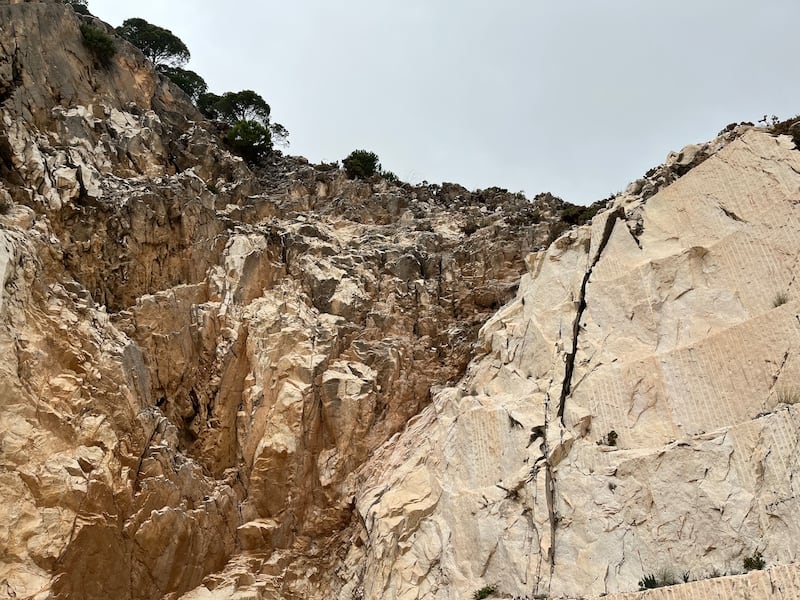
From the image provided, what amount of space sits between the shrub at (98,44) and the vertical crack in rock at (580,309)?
1795 cm

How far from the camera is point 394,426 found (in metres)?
18.2

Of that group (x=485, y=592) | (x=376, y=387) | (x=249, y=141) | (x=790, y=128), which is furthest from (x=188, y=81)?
(x=485, y=592)

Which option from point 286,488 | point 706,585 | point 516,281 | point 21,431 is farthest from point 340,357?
point 706,585

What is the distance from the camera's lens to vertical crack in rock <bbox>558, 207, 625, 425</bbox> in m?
15.3

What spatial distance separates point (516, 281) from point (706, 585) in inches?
435

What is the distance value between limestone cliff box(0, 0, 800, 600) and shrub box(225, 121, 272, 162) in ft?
21.2

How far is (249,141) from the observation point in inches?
1118

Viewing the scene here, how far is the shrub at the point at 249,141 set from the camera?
28.3 metres

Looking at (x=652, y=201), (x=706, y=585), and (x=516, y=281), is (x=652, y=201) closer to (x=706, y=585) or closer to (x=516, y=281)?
(x=516, y=281)

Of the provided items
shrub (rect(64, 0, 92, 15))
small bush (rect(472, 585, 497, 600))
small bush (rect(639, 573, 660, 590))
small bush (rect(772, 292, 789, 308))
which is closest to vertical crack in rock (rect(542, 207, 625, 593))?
small bush (rect(472, 585, 497, 600))

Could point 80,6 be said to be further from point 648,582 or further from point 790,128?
point 648,582

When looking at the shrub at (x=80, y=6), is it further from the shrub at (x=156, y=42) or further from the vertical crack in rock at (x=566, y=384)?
the vertical crack in rock at (x=566, y=384)

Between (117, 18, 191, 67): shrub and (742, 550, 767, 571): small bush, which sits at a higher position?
(117, 18, 191, 67): shrub

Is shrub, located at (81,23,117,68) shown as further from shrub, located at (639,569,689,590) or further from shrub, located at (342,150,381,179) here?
shrub, located at (639,569,689,590)
